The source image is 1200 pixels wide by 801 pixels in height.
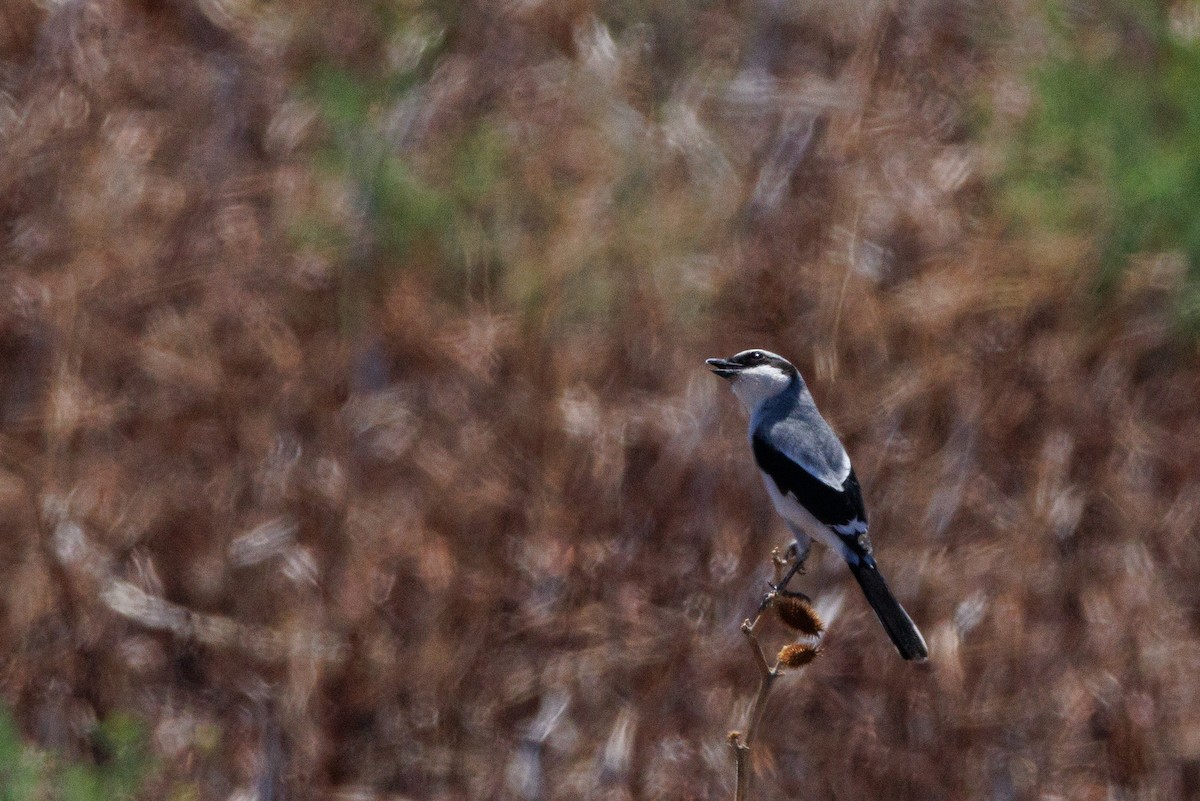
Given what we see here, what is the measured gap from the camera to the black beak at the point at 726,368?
15.3 feet

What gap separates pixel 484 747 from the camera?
5.93 m

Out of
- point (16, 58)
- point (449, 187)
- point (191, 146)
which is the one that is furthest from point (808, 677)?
point (16, 58)

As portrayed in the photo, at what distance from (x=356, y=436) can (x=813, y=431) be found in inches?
Result: 89.5

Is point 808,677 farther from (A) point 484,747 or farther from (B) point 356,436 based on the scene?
(B) point 356,436

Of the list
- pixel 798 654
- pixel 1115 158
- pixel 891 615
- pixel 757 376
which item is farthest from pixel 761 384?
pixel 1115 158

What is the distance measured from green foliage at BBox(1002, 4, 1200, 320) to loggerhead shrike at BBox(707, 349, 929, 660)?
1.81m

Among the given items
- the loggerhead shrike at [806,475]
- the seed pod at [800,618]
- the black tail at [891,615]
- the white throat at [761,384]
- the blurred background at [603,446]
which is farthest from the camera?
the blurred background at [603,446]

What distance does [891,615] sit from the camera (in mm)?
4105

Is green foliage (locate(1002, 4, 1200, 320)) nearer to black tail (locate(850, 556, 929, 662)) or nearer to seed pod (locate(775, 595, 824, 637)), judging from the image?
black tail (locate(850, 556, 929, 662))

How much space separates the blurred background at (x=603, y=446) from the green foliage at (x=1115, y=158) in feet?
0.05

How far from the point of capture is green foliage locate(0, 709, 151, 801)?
16.9 ft

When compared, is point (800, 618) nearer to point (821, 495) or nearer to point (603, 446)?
point (821, 495)

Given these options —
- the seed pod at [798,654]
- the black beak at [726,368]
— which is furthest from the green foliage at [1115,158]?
the seed pod at [798,654]

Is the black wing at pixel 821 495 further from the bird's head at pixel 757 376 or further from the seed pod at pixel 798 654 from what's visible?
the seed pod at pixel 798 654
